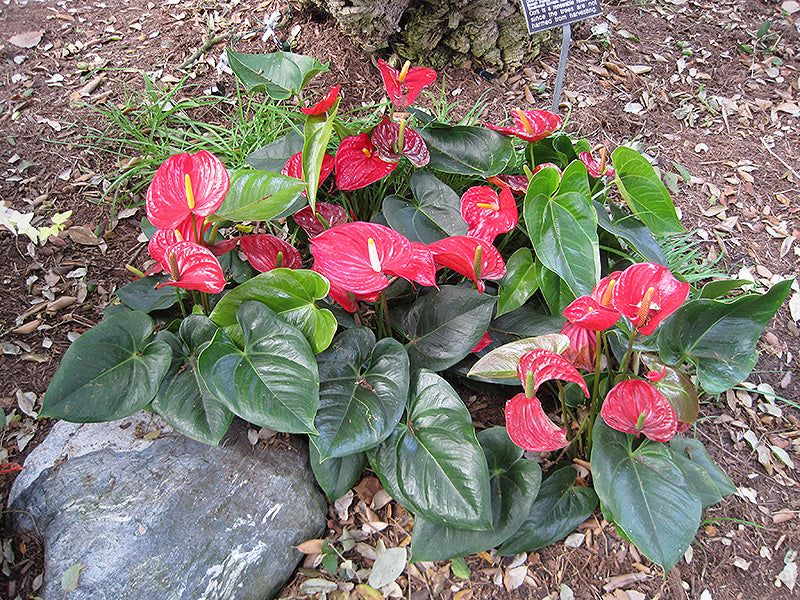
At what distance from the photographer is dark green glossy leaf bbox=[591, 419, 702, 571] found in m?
1.23

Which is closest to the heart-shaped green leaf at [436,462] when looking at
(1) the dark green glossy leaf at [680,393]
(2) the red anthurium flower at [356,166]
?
(1) the dark green glossy leaf at [680,393]

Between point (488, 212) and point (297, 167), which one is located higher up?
point (297, 167)

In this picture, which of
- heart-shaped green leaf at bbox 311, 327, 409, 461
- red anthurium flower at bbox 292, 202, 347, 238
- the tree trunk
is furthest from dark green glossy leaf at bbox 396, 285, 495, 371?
the tree trunk

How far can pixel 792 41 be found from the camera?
301cm

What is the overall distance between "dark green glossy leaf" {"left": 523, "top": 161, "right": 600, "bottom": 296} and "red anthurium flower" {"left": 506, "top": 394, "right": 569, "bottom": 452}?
0.30 m

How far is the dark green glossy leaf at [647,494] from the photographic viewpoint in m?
1.23

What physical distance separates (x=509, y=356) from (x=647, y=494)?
0.42 metres

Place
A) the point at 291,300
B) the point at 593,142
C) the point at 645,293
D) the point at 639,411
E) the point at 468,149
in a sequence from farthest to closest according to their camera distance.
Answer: the point at 593,142, the point at 468,149, the point at 291,300, the point at 639,411, the point at 645,293

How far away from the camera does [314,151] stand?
1.44 metres

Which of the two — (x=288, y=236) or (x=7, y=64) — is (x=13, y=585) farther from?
(x=7, y=64)

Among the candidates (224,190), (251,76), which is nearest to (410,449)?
(224,190)

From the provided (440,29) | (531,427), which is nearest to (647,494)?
(531,427)

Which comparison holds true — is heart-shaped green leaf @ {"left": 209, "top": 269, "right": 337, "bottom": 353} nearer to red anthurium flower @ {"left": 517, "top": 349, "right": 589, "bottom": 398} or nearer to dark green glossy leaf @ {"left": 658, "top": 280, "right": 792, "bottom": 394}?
red anthurium flower @ {"left": 517, "top": 349, "right": 589, "bottom": 398}

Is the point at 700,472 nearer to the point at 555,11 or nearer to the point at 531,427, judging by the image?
the point at 531,427
